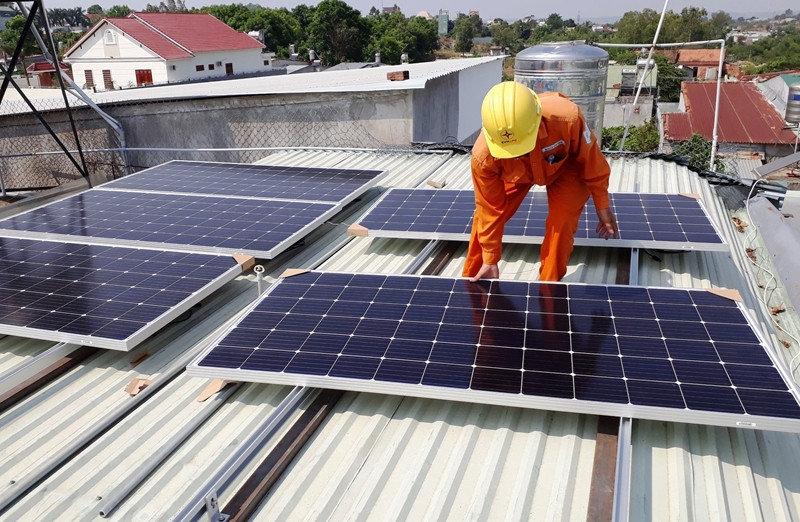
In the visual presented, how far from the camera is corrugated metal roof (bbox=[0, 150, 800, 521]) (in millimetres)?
4102

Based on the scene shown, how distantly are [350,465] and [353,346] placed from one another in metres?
1.08

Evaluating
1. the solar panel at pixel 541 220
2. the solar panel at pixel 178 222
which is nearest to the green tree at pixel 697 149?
the solar panel at pixel 541 220

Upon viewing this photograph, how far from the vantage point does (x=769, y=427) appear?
416 centimetres

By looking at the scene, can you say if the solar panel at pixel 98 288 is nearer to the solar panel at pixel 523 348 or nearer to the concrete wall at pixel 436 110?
the solar panel at pixel 523 348

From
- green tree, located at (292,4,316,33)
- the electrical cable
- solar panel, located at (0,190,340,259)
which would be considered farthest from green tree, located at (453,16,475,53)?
solar panel, located at (0,190,340,259)

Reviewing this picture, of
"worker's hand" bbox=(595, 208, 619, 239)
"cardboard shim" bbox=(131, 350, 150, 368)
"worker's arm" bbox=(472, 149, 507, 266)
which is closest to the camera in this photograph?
"cardboard shim" bbox=(131, 350, 150, 368)

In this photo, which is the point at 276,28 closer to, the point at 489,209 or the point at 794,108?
the point at 794,108

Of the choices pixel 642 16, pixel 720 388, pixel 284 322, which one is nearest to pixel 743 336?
pixel 720 388

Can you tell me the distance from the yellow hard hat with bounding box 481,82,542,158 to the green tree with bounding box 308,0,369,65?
86.4 metres

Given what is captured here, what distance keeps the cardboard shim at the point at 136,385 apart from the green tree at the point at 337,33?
285 ft

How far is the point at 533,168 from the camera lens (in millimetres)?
6164

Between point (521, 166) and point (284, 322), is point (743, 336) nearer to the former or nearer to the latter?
point (521, 166)

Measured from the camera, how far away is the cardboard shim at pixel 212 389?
5.42 m

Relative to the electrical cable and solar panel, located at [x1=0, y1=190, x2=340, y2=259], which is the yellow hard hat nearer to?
the electrical cable
